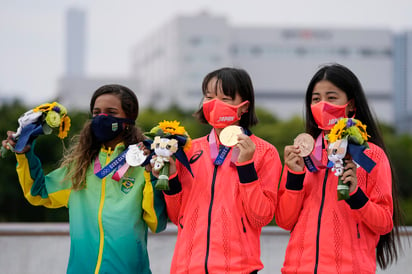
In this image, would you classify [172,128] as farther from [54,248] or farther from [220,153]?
[54,248]

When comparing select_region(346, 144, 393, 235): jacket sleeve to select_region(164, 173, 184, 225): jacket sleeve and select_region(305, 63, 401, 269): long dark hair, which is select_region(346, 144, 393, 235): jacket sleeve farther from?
select_region(164, 173, 184, 225): jacket sleeve

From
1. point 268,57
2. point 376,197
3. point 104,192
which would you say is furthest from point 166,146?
point 268,57

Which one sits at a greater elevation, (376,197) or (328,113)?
(328,113)

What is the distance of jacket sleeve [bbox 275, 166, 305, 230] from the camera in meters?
4.08

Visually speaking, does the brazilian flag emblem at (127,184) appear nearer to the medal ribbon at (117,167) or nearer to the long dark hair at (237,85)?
the medal ribbon at (117,167)

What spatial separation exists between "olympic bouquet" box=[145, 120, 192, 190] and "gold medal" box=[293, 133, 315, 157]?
28.6 inches

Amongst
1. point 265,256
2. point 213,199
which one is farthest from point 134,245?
point 265,256

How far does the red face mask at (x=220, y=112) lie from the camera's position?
421 cm

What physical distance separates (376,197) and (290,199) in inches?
21.7

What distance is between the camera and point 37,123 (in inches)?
179

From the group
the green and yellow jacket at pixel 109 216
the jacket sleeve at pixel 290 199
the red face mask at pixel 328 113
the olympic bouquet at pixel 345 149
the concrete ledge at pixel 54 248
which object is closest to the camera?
the olympic bouquet at pixel 345 149

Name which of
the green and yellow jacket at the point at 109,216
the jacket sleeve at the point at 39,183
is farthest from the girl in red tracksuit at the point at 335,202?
the jacket sleeve at the point at 39,183

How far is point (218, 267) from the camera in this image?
3943 mm

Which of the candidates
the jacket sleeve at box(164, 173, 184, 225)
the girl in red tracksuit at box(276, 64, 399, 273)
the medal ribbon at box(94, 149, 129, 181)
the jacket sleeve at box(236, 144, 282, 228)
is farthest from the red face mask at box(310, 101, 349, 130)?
the medal ribbon at box(94, 149, 129, 181)
